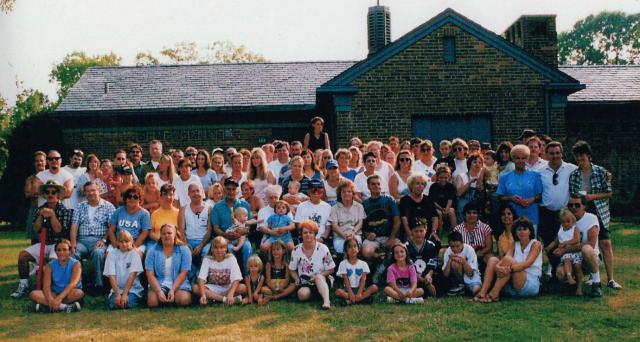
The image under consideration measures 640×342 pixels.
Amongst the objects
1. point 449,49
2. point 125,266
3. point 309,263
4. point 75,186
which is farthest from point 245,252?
point 449,49

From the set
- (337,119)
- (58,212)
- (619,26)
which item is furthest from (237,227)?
(619,26)

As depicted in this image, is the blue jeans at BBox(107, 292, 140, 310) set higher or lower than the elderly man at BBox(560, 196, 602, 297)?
lower

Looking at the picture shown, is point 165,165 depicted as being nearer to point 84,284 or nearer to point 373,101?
A: point 84,284

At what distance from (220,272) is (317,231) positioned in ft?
4.48

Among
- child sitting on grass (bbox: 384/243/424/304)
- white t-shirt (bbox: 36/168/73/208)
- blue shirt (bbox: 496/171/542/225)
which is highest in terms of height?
white t-shirt (bbox: 36/168/73/208)

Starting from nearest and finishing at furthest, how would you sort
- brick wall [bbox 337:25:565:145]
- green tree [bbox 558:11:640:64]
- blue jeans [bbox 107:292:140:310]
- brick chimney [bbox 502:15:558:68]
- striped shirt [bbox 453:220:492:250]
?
A: blue jeans [bbox 107:292:140:310], striped shirt [bbox 453:220:492:250], brick wall [bbox 337:25:565:145], brick chimney [bbox 502:15:558:68], green tree [bbox 558:11:640:64]

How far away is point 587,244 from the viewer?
24.4ft

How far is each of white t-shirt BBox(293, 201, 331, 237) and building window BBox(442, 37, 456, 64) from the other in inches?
350

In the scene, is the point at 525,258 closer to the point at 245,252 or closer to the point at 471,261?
the point at 471,261

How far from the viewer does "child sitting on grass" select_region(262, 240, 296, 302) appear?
300 inches

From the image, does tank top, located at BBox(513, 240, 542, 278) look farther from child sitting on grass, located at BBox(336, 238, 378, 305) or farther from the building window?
the building window

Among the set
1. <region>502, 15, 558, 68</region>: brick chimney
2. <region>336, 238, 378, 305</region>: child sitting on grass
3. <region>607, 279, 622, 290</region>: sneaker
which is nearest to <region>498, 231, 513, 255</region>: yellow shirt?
<region>607, 279, 622, 290</region>: sneaker

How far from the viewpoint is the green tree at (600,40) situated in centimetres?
5634

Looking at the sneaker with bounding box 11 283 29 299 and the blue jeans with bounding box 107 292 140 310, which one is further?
the sneaker with bounding box 11 283 29 299
